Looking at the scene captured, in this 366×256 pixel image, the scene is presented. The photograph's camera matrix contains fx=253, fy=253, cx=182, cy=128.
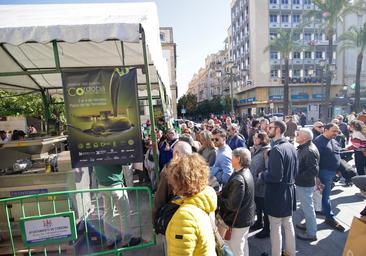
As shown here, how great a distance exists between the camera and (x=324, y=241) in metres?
4.05

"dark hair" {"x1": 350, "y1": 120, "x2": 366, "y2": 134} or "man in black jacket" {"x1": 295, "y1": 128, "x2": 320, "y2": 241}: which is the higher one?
"dark hair" {"x1": 350, "y1": 120, "x2": 366, "y2": 134}

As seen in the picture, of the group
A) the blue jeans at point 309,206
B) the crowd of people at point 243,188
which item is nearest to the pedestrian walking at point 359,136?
the crowd of people at point 243,188

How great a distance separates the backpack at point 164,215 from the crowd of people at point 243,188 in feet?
0.06

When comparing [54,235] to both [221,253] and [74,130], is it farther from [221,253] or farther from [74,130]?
[221,253]

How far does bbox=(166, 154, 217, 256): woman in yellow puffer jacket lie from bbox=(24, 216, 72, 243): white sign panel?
1.66 meters

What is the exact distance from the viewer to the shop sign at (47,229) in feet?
9.18

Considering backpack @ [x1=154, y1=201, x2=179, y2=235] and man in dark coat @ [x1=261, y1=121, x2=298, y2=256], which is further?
man in dark coat @ [x1=261, y1=121, x2=298, y2=256]

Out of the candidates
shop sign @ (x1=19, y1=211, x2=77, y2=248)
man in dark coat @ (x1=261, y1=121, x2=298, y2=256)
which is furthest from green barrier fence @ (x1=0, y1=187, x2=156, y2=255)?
man in dark coat @ (x1=261, y1=121, x2=298, y2=256)

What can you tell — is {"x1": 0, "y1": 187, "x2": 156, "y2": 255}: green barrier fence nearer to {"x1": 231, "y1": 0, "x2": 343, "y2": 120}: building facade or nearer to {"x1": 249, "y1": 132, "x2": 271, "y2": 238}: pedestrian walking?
{"x1": 249, "y1": 132, "x2": 271, "y2": 238}: pedestrian walking

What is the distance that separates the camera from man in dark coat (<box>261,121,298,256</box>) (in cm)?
336

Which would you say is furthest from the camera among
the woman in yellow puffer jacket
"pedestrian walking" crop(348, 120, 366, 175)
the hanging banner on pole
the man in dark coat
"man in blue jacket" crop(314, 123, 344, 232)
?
"pedestrian walking" crop(348, 120, 366, 175)

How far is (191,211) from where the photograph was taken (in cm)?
175

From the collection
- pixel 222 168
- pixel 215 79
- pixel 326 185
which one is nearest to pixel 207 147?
pixel 222 168

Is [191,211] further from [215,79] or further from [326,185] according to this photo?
[215,79]
